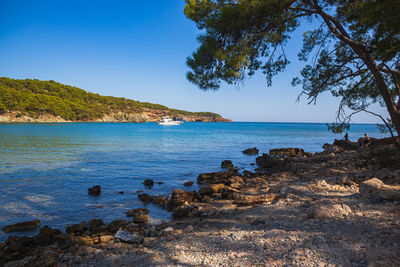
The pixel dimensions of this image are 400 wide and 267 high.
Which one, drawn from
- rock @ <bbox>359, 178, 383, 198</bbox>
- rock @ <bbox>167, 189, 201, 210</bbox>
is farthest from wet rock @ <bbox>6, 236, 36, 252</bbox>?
rock @ <bbox>359, 178, 383, 198</bbox>

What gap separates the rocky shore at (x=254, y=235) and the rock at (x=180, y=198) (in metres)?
0.05

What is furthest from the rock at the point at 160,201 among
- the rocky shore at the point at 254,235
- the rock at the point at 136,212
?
the rock at the point at 136,212

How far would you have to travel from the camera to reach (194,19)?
28.5ft

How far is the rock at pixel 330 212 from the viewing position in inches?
189

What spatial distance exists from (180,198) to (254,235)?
4.38 m

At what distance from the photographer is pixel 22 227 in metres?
6.32

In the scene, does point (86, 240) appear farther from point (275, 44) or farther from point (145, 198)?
point (275, 44)

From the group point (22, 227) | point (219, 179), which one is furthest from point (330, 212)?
point (22, 227)

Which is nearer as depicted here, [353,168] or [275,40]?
[275,40]

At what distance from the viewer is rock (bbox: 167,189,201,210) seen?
805cm

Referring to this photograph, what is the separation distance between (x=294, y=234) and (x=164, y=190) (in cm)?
729

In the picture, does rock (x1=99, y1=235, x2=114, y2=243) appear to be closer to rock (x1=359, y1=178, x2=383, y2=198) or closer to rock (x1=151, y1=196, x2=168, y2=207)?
rock (x1=151, y1=196, x2=168, y2=207)

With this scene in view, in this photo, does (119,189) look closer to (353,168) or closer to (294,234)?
(294,234)

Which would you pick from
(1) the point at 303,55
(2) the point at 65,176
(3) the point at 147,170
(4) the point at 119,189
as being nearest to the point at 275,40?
(1) the point at 303,55
